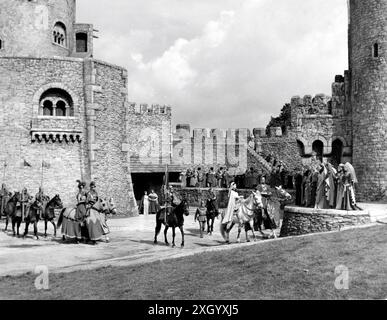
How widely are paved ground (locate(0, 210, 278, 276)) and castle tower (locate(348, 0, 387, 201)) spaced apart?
10938 millimetres

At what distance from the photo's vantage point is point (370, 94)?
2795 cm

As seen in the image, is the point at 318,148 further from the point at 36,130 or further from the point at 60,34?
the point at 36,130

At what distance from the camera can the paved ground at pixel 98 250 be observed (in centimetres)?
1258

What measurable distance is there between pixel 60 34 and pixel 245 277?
26164 mm

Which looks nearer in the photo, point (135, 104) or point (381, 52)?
point (381, 52)

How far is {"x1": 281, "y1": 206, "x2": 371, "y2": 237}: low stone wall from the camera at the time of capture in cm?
1538

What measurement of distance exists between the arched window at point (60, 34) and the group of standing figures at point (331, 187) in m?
20.0

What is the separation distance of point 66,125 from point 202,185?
9.18m

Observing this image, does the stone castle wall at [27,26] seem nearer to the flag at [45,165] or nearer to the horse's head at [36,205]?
the flag at [45,165]

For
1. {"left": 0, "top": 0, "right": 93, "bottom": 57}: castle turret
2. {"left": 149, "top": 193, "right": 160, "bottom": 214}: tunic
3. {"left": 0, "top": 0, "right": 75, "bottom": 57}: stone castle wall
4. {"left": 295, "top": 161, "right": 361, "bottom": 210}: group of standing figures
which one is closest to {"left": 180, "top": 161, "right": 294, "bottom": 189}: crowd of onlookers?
{"left": 149, "top": 193, "right": 160, "bottom": 214}: tunic

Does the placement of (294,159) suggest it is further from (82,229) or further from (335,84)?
(82,229)

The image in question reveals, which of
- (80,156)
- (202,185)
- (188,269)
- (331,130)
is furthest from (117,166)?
(188,269)

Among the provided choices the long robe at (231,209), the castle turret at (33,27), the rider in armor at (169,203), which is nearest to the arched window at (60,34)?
the castle turret at (33,27)
